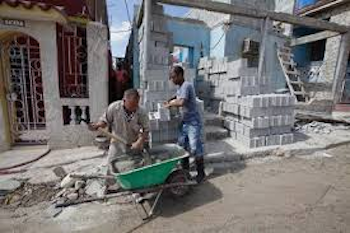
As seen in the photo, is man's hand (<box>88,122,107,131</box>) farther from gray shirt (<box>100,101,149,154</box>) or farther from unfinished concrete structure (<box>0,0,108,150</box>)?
unfinished concrete structure (<box>0,0,108,150</box>)

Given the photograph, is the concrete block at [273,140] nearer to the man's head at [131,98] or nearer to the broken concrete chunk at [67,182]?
the man's head at [131,98]

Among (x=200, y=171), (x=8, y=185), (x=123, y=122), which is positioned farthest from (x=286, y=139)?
(x=8, y=185)

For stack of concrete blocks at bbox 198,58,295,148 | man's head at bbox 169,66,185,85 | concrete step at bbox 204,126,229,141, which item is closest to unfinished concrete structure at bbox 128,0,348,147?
stack of concrete blocks at bbox 198,58,295,148

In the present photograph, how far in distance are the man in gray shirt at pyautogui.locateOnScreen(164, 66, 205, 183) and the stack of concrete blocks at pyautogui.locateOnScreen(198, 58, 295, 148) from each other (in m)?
1.52

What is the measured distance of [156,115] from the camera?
3.72 metres

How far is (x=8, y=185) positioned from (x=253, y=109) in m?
4.32

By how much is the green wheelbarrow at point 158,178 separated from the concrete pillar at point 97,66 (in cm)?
211

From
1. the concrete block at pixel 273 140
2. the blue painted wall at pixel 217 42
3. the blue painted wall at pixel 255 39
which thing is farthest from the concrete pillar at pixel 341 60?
the blue painted wall at pixel 217 42

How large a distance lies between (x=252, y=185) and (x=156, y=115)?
1.94 m

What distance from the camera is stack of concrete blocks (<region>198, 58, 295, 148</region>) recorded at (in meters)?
4.32

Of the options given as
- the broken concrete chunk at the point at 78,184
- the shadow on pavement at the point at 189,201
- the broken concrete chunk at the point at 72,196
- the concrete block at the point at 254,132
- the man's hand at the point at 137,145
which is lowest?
the shadow on pavement at the point at 189,201

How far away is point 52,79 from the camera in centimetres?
413

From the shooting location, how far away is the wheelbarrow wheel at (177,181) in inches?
109

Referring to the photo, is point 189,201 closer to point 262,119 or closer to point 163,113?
point 163,113
